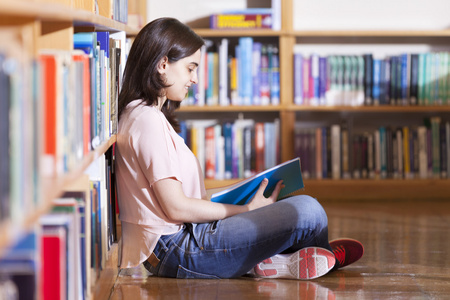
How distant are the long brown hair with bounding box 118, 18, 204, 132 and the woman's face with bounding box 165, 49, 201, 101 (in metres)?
0.01

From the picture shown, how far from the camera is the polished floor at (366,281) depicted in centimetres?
180

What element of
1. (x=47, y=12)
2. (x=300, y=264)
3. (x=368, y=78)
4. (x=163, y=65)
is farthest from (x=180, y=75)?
(x=368, y=78)

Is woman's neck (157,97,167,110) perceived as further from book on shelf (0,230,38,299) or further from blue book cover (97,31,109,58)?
book on shelf (0,230,38,299)

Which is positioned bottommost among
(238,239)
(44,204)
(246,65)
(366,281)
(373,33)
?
(366,281)

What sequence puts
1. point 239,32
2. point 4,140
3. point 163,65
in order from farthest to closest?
point 239,32 → point 163,65 → point 4,140

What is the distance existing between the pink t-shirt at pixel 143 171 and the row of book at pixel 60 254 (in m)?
0.17

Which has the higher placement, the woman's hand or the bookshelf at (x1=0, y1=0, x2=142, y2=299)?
the bookshelf at (x1=0, y1=0, x2=142, y2=299)

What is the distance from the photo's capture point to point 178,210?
5.79 ft

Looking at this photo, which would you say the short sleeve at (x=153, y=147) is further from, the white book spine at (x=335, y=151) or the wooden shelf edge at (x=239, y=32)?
the white book spine at (x=335, y=151)

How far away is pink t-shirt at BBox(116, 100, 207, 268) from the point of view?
174 centimetres

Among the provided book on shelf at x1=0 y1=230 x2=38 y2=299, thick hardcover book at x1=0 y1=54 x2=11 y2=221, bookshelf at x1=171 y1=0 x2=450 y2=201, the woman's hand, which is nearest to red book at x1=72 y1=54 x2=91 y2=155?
book on shelf at x1=0 y1=230 x2=38 y2=299

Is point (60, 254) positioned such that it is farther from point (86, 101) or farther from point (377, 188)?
point (377, 188)

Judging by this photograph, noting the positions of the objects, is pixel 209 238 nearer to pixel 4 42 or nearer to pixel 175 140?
pixel 175 140

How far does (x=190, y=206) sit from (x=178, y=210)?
0.11 ft
